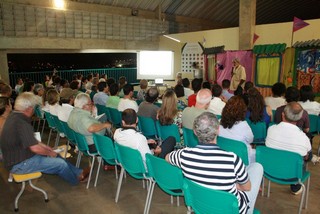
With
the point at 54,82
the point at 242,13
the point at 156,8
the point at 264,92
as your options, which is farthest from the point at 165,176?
the point at 156,8

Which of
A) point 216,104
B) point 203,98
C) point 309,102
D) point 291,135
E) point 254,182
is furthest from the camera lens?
point 216,104

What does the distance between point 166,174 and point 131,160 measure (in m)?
0.57

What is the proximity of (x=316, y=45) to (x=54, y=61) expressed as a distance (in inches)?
411

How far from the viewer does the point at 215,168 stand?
1850mm

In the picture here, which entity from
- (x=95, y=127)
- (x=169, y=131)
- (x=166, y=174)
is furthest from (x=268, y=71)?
(x=166, y=174)

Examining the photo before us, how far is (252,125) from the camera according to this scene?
152 inches

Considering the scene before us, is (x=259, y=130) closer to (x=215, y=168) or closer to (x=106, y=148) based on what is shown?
(x=106, y=148)

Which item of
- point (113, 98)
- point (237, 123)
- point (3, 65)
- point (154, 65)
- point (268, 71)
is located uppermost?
point (154, 65)

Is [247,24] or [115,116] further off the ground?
[247,24]

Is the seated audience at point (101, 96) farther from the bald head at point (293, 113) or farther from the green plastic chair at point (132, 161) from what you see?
the bald head at point (293, 113)

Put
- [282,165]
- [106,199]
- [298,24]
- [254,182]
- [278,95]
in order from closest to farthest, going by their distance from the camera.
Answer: [254,182]
[282,165]
[106,199]
[278,95]
[298,24]

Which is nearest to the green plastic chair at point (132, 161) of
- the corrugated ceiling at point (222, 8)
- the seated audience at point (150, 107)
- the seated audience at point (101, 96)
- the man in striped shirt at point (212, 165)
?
the man in striped shirt at point (212, 165)

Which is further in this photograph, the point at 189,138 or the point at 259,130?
the point at 259,130

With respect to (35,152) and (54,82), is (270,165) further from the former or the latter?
(54,82)
